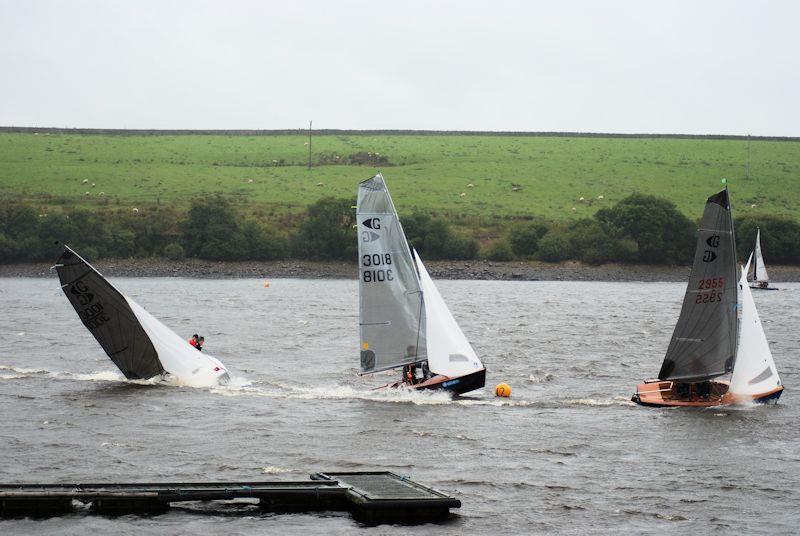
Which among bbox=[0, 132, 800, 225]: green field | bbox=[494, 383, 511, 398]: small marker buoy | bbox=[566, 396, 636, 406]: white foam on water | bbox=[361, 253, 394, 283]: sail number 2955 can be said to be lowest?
bbox=[566, 396, 636, 406]: white foam on water

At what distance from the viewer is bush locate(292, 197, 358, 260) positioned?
136000 mm

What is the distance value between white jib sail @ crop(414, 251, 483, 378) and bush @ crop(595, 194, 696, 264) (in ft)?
321

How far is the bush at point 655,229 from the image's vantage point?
136500 mm

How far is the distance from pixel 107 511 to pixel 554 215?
127 meters

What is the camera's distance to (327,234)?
446ft

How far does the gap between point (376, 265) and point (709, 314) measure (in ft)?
40.3

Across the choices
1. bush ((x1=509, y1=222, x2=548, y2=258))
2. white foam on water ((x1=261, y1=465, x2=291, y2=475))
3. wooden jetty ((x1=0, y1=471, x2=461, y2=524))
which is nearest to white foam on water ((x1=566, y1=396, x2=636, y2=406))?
white foam on water ((x1=261, y1=465, x2=291, y2=475))

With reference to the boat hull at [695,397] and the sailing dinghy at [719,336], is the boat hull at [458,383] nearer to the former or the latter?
the boat hull at [695,397]

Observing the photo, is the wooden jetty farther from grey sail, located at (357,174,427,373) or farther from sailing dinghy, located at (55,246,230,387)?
sailing dinghy, located at (55,246,230,387)

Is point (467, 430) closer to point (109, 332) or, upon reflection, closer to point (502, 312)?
point (109, 332)

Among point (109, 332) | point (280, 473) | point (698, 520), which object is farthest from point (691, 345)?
point (109, 332)

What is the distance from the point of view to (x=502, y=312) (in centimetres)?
8919

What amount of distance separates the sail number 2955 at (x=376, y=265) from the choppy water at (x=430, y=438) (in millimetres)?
4573

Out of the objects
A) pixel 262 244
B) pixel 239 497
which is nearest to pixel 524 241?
pixel 262 244
